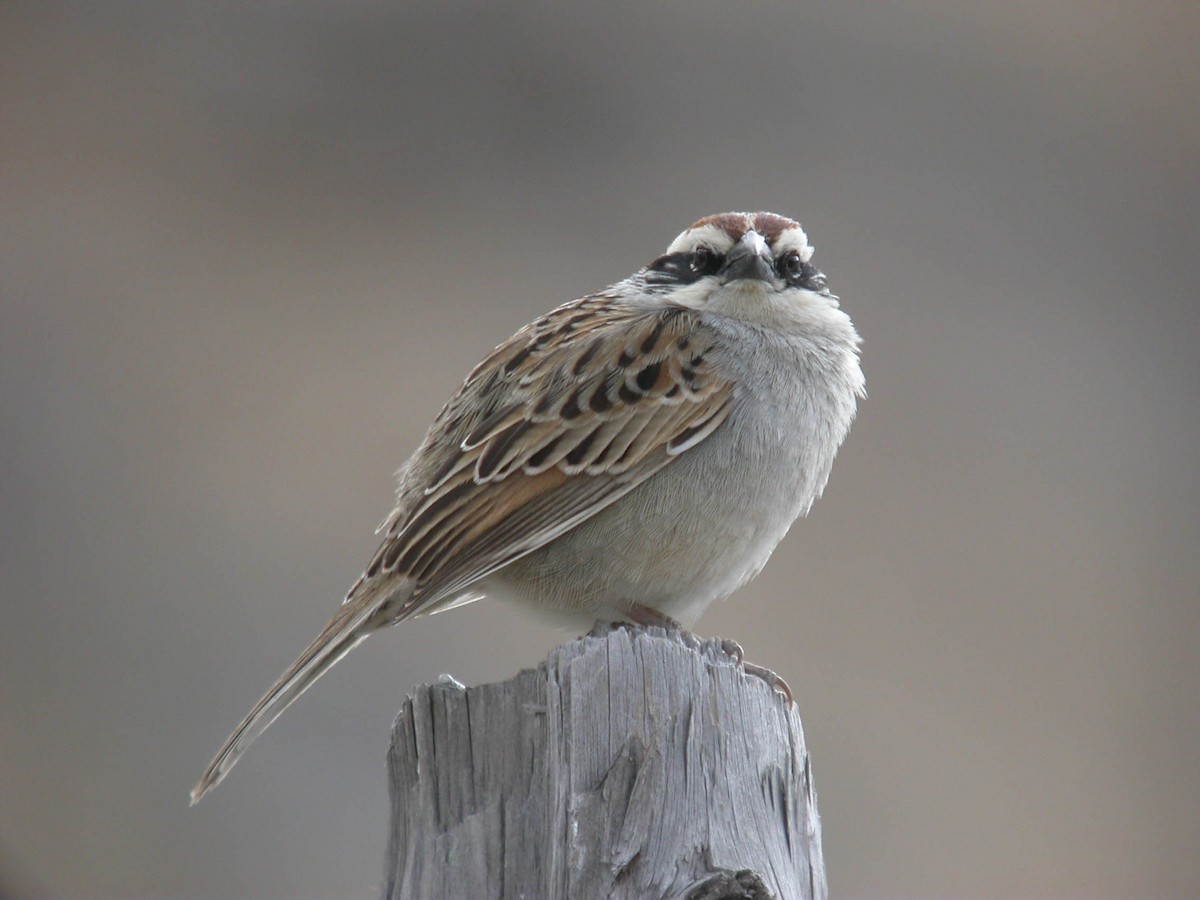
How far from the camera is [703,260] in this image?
577 centimetres

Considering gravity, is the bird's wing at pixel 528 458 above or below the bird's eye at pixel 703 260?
below

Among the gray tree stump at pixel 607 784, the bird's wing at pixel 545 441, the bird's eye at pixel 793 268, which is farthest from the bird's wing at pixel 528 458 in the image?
the gray tree stump at pixel 607 784

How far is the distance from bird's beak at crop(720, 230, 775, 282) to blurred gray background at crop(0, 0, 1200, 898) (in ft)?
13.2

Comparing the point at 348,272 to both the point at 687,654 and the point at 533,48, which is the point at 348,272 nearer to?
the point at 533,48

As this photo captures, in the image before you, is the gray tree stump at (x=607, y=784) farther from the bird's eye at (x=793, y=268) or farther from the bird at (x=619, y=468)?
the bird's eye at (x=793, y=268)

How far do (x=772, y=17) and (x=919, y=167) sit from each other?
1.68 meters

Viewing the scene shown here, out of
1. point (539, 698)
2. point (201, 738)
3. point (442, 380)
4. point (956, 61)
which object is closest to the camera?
point (539, 698)

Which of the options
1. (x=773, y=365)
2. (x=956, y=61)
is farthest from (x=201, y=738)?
(x=956, y=61)

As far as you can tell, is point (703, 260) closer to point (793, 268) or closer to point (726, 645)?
point (793, 268)

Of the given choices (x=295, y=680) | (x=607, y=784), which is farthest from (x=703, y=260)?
(x=607, y=784)

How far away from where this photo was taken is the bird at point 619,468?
16.8 ft

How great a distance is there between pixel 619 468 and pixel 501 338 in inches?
227

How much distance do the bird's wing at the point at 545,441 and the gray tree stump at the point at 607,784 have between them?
4.19 feet

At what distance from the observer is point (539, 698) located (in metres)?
3.63
